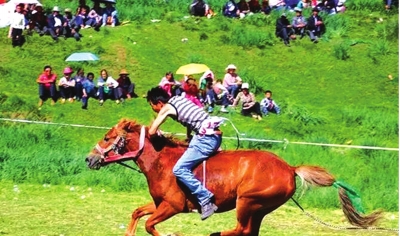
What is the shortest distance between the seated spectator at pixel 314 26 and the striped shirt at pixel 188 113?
1635cm

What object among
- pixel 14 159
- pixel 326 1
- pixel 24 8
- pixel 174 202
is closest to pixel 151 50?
pixel 24 8

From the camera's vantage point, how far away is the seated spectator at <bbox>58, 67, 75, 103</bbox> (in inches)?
906

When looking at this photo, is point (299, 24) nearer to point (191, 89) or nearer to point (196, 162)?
point (191, 89)

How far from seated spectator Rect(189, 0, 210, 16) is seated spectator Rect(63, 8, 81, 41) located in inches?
148

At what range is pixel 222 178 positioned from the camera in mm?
12023

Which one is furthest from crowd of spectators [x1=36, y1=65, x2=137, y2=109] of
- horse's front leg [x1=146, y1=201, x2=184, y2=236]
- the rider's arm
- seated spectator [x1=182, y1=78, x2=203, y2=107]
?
the rider's arm

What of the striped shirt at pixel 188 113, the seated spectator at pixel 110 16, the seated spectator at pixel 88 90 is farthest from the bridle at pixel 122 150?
the seated spectator at pixel 110 16

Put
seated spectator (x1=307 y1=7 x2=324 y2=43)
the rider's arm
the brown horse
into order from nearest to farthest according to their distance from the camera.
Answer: the rider's arm < the brown horse < seated spectator (x1=307 y1=7 x2=324 y2=43)

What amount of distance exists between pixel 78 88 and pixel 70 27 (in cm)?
426

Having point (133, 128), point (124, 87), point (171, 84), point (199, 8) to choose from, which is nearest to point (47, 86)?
point (124, 87)

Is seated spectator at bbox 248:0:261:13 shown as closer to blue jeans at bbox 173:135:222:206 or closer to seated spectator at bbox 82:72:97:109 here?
seated spectator at bbox 82:72:97:109

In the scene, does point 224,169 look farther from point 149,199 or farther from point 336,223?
point 149,199

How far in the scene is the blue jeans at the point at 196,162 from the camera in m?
12.0

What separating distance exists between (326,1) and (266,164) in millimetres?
18766
